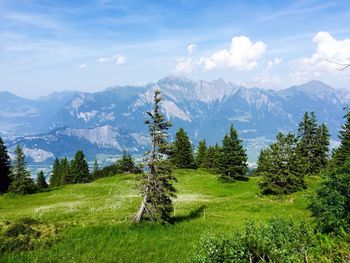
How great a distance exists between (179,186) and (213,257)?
5971cm

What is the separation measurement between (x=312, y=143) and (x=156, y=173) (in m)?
57.7

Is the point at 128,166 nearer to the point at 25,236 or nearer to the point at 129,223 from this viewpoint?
the point at 129,223

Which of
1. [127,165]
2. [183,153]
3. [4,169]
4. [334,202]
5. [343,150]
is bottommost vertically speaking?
[4,169]

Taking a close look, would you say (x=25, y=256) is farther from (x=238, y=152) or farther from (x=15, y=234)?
(x=238, y=152)

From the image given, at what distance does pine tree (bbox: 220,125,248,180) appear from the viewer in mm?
74500

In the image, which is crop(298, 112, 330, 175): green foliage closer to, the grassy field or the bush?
the grassy field

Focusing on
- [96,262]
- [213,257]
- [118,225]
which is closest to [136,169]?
[118,225]

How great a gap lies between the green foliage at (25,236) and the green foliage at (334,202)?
63.5 feet

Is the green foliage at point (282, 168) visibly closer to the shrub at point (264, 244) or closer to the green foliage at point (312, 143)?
the green foliage at point (312, 143)

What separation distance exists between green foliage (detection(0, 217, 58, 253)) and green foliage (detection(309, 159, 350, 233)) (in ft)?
63.5

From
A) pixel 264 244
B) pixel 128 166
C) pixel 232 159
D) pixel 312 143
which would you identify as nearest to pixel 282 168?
pixel 232 159

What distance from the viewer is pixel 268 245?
13570 millimetres

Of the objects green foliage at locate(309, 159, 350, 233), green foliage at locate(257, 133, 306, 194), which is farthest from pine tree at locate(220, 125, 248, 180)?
green foliage at locate(309, 159, 350, 233)

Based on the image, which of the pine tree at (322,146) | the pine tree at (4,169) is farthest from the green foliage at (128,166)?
the pine tree at (322,146)
